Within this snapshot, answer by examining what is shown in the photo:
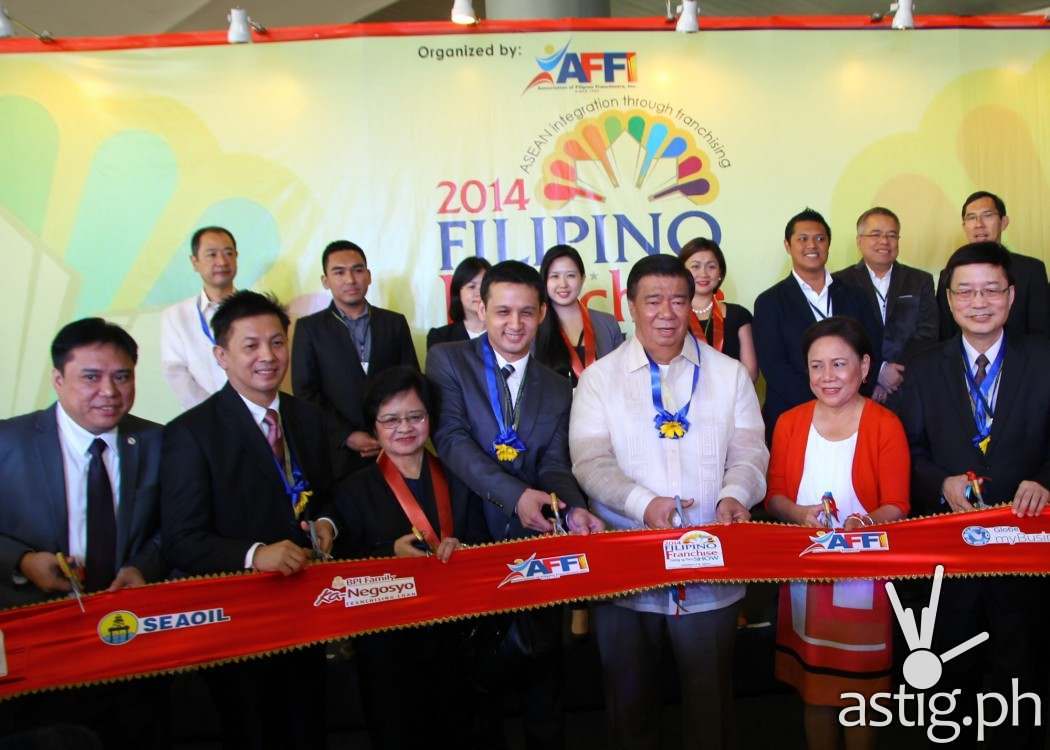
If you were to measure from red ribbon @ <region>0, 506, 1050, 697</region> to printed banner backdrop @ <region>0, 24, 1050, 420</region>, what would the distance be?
294cm

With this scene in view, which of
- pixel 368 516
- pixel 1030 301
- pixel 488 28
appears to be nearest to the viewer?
pixel 368 516

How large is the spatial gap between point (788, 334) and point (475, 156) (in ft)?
7.22

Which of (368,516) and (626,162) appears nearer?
(368,516)

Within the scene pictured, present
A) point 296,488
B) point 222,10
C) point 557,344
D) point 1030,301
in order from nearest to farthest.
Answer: point 296,488
point 557,344
point 1030,301
point 222,10

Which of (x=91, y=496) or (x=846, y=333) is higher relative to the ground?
(x=846, y=333)

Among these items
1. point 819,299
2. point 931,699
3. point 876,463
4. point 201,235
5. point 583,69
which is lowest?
point 931,699

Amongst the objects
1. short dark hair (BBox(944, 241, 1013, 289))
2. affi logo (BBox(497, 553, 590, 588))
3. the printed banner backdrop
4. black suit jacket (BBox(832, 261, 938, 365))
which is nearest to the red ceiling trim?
the printed banner backdrop

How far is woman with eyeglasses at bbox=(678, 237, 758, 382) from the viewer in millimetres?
4461

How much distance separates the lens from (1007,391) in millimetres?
2754

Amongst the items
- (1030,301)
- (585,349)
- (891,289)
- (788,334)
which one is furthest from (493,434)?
(1030,301)

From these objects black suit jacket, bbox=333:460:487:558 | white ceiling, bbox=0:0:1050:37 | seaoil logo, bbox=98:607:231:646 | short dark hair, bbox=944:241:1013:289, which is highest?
white ceiling, bbox=0:0:1050:37

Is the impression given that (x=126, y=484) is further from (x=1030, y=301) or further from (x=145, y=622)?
(x=1030, y=301)

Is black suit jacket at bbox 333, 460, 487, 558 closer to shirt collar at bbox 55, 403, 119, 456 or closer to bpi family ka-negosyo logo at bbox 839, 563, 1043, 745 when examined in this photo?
shirt collar at bbox 55, 403, 119, 456

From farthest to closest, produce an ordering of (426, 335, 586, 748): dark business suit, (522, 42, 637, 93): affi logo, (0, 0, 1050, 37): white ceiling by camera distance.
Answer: (0, 0, 1050, 37): white ceiling
(522, 42, 637, 93): affi logo
(426, 335, 586, 748): dark business suit
